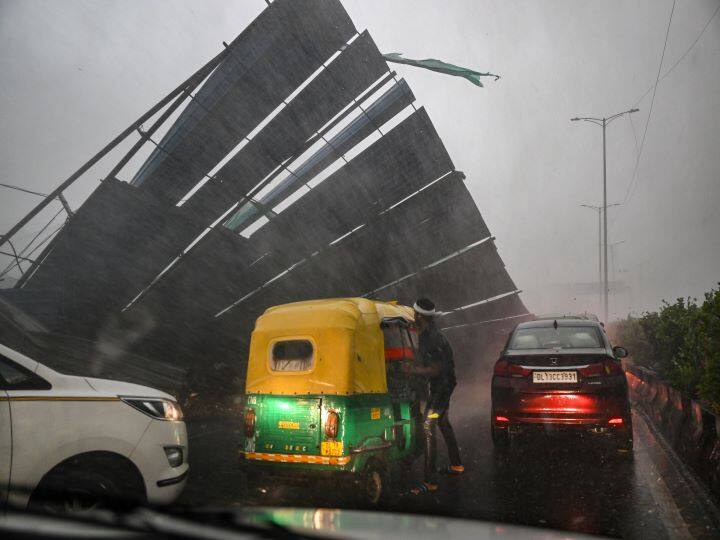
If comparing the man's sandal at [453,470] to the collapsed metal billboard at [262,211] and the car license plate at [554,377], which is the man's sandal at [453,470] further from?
the collapsed metal billboard at [262,211]

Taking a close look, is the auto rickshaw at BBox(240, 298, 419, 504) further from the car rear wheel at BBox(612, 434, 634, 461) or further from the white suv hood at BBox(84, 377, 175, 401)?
the car rear wheel at BBox(612, 434, 634, 461)

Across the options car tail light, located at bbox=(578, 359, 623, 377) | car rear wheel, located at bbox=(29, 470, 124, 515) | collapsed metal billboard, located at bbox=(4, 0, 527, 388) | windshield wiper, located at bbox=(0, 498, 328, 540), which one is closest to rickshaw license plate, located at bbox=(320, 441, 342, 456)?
car rear wheel, located at bbox=(29, 470, 124, 515)

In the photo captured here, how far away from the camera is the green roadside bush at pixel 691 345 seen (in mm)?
6223

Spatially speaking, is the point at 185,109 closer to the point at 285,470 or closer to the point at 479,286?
the point at 285,470

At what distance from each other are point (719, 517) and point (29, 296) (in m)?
14.1

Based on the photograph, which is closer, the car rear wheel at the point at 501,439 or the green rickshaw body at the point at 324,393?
the green rickshaw body at the point at 324,393

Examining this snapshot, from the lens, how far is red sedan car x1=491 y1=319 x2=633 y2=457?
264 inches

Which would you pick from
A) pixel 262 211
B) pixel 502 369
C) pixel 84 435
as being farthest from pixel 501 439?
pixel 262 211

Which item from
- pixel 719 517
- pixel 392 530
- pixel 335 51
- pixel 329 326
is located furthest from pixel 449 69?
pixel 392 530

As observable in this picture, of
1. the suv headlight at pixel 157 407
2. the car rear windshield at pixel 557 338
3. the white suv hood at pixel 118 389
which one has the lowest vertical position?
the suv headlight at pixel 157 407

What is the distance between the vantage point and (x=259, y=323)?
5.95 m

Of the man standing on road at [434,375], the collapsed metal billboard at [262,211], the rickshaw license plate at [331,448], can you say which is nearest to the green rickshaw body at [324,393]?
the rickshaw license plate at [331,448]

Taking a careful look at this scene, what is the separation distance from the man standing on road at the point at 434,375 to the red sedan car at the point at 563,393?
41.7 inches

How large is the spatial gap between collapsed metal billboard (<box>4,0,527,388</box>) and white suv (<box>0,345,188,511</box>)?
8.62 meters
